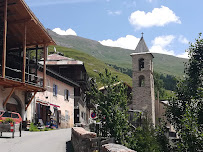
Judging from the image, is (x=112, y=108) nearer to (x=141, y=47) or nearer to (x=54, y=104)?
(x=54, y=104)

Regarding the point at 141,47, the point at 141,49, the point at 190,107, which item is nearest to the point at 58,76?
the point at 141,49

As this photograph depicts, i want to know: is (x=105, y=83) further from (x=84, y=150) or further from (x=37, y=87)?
(x=37, y=87)

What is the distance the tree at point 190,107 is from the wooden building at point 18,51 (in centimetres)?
Answer: 1163

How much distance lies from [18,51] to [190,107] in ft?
63.1

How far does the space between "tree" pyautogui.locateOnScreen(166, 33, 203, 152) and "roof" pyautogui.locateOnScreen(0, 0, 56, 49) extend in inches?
499

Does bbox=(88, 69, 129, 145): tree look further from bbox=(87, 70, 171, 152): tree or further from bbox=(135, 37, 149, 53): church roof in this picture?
bbox=(135, 37, 149, 53): church roof

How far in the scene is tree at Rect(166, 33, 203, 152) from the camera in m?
12.6

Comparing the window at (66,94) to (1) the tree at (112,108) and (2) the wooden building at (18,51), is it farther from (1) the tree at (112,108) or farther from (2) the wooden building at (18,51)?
(1) the tree at (112,108)

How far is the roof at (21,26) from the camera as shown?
23112 mm

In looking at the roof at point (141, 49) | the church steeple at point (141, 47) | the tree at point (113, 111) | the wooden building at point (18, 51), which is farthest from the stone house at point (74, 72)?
the tree at point (113, 111)

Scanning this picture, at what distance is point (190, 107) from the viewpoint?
14.4m

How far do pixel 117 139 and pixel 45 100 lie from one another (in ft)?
68.7

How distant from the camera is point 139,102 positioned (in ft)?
152

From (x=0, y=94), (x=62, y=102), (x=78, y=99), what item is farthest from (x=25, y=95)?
(x=78, y=99)
